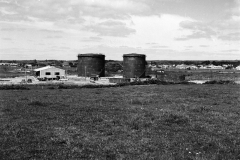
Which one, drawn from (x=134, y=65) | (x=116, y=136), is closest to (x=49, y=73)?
(x=134, y=65)

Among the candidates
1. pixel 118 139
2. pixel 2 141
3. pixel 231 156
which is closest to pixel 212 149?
pixel 231 156

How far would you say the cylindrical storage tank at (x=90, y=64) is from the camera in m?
68.0

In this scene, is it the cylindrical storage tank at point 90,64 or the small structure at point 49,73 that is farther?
the cylindrical storage tank at point 90,64

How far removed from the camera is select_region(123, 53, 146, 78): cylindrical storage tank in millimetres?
63281

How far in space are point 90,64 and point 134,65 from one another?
1226 centimetres

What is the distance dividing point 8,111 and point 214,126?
11.7m

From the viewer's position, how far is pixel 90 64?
223ft

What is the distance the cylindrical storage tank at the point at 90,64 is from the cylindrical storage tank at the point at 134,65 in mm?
8016

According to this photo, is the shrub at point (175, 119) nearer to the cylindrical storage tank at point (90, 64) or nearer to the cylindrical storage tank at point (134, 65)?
the cylindrical storage tank at point (134, 65)

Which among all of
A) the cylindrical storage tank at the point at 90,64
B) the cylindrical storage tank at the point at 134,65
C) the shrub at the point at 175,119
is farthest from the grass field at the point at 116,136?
the cylindrical storage tank at the point at 90,64

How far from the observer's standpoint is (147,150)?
28.6 ft

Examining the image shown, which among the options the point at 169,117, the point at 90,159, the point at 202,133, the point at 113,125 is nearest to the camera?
the point at 90,159

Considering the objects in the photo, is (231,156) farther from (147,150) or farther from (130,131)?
(130,131)

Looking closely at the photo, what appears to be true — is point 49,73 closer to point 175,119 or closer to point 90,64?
point 90,64
